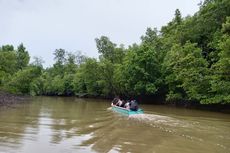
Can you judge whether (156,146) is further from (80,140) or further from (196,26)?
(196,26)

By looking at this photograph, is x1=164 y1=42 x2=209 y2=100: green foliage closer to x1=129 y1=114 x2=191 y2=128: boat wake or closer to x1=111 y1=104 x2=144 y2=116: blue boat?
x1=111 y1=104 x2=144 y2=116: blue boat

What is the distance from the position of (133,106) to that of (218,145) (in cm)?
1306

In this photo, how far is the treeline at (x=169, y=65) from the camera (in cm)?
3406

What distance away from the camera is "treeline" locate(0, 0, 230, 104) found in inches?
1341

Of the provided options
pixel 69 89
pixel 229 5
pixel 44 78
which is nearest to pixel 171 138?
pixel 229 5

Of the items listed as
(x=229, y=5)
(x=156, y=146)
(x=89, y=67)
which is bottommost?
(x=156, y=146)

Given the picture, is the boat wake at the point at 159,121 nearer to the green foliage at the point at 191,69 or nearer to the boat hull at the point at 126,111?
the boat hull at the point at 126,111

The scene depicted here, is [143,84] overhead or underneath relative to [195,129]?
overhead

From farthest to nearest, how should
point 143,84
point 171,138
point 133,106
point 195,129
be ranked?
point 143,84
point 133,106
point 195,129
point 171,138

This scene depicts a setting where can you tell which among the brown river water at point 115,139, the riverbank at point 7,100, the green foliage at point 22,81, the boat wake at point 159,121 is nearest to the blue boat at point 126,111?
the boat wake at point 159,121

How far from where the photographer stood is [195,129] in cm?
1873

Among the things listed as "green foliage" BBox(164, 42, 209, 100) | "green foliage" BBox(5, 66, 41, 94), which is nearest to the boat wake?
"green foliage" BBox(164, 42, 209, 100)

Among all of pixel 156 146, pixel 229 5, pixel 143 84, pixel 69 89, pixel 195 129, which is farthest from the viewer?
pixel 69 89

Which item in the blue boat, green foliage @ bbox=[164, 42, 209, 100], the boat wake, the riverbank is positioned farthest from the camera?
green foliage @ bbox=[164, 42, 209, 100]
